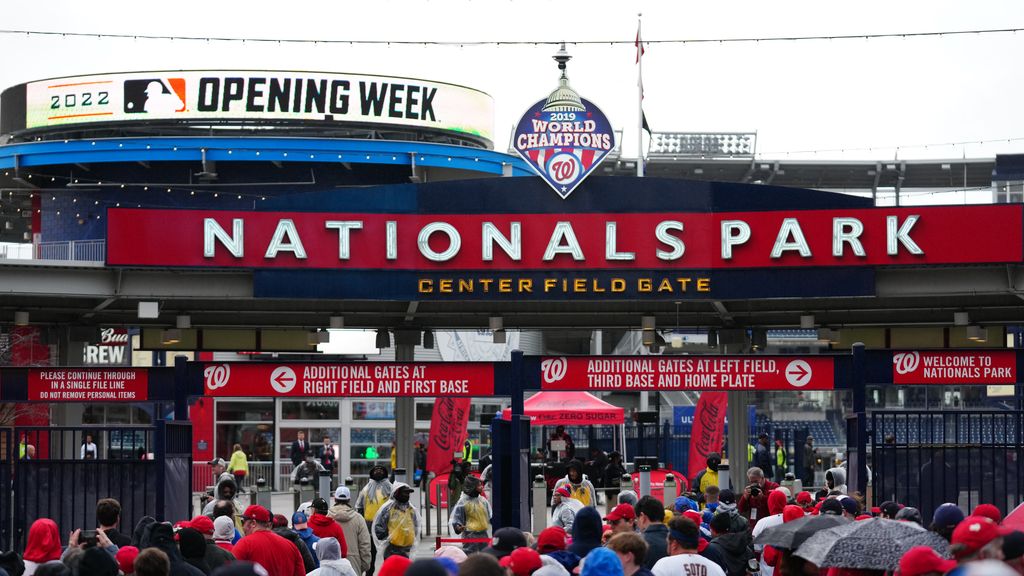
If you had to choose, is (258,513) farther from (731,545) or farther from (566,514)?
(566,514)

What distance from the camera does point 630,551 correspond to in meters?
9.27

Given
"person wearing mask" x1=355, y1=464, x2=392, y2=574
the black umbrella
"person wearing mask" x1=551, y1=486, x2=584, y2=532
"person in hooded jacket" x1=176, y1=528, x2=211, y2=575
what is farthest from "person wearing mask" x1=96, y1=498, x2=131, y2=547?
"person wearing mask" x1=355, y1=464, x2=392, y2=574

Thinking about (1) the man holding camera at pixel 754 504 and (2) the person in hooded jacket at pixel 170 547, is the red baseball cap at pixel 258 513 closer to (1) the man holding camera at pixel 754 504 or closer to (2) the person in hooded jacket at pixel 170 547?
(2) the person in hooded jacket at pixel 170 547

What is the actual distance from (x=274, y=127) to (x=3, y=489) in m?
29.4

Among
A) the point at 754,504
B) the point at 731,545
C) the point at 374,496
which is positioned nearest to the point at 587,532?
the point at 731,545

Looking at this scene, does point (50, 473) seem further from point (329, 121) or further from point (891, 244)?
point (329, 121)

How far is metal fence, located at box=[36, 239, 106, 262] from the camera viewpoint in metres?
37.4

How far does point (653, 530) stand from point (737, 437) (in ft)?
52.6

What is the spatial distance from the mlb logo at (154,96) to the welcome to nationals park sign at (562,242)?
74.2 ft

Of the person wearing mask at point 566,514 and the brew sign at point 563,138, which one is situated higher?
the brew sign at point 563,138

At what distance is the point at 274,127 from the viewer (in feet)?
147

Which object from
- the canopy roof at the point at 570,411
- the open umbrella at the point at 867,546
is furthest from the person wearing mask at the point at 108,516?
the canopy roof at the point at 570,411

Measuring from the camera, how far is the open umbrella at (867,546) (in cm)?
947

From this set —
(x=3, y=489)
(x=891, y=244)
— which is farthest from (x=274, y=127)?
(x=3, y=489)
